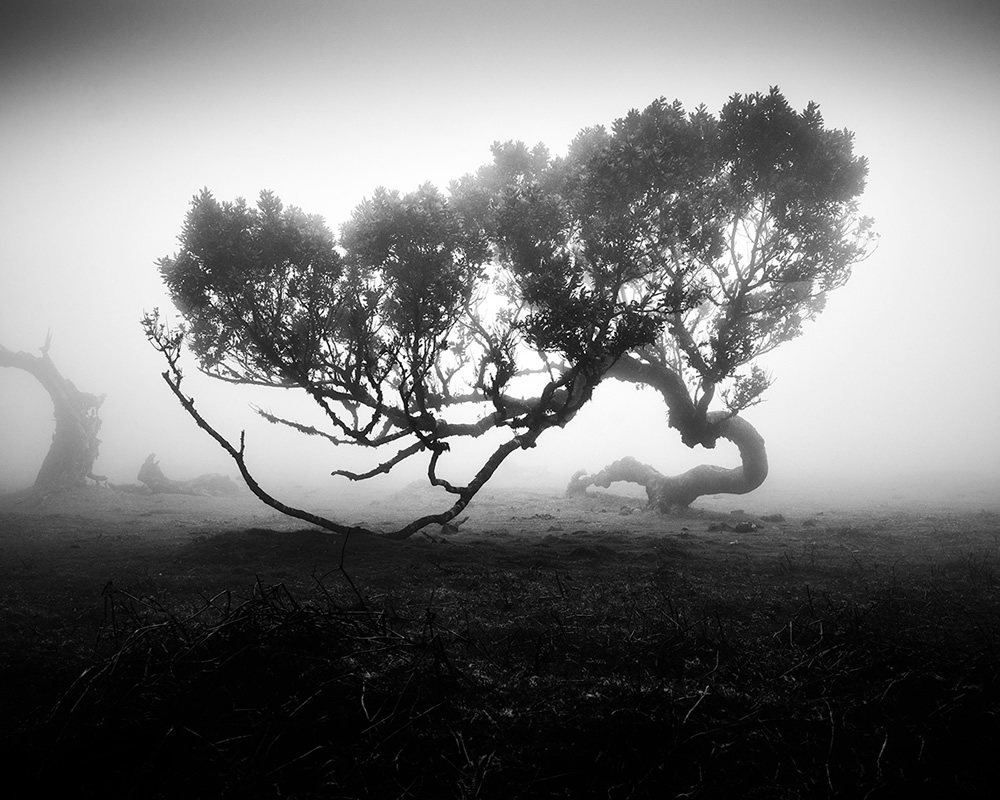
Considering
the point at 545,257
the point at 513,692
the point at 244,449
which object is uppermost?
the point at 545,257

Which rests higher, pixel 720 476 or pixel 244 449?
pixel 244 449

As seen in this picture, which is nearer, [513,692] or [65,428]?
[513,692]

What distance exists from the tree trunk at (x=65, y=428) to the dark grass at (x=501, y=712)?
31.6 metres

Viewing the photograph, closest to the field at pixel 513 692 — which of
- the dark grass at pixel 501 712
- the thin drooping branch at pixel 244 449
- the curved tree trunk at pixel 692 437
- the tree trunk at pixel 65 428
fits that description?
the dark grass at pixel 501 712

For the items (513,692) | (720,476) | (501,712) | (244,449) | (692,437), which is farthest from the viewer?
(720,476)

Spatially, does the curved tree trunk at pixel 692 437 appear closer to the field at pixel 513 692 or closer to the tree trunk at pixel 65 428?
the field at pixel 513 692

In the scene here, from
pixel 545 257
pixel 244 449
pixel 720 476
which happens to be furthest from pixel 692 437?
pixel 244 449

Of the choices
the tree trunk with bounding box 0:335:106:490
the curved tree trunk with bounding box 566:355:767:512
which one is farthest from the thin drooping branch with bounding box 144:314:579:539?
the tree trunk with bounding box 0:335:106:490

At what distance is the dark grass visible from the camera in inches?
79.3

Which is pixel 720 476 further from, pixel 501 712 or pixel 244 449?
pixel 501 712

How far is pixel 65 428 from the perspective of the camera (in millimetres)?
28750

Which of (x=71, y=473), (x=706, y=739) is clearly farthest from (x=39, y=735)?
(x=71, y=473)

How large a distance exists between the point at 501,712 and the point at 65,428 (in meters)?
37.9

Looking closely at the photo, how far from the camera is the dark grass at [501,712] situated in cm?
201
